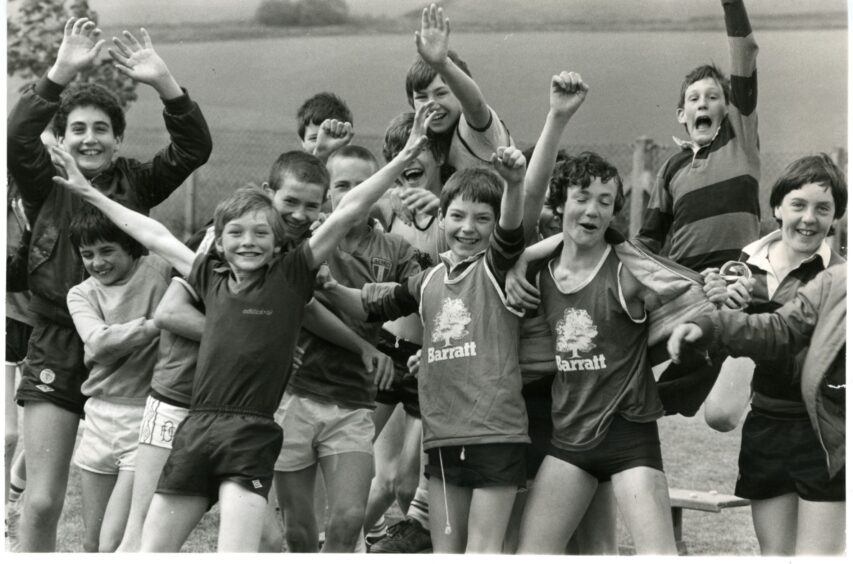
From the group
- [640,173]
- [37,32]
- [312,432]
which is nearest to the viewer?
[312,432]

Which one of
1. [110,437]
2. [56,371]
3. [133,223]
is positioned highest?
[133,223]

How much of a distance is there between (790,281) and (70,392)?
274 cm

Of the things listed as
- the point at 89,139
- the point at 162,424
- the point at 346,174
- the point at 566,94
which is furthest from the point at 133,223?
the point at 566,94

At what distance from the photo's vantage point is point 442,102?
5.13 meters

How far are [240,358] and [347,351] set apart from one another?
61 cm

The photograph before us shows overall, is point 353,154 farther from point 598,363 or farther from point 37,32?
point 37,32

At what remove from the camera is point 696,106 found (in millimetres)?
5113

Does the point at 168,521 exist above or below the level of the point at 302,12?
below

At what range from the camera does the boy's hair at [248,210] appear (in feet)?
13.9

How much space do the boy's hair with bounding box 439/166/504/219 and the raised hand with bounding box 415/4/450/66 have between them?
46 cm

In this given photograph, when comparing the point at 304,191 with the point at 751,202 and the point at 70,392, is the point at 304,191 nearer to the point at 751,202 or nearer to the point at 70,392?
the point at 70,392

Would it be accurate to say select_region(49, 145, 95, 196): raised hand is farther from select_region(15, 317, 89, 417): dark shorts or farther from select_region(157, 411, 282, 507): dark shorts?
select_region(157, 411, 282, 507): dark shorts

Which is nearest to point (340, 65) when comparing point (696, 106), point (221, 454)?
point (696, 106)

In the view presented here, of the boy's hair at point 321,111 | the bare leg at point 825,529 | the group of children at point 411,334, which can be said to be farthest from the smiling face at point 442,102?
the bare leg at point 825,529
